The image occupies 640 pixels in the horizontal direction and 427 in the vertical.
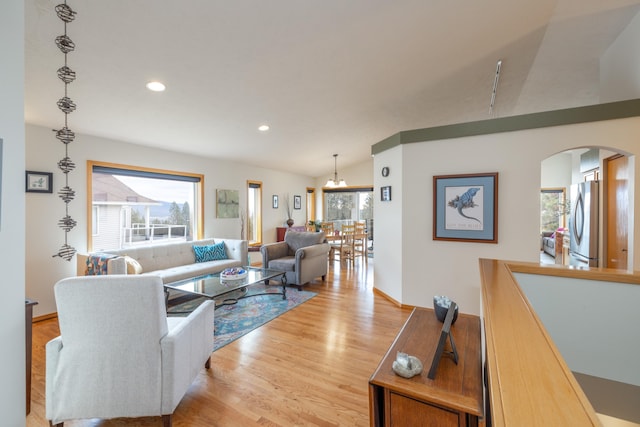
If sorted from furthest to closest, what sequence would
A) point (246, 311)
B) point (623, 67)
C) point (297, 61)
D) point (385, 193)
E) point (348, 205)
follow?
point (348, 205), point (385, 193), point (246, 311), point (623, 67), point (297, 61)

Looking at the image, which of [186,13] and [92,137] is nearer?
[186,13]

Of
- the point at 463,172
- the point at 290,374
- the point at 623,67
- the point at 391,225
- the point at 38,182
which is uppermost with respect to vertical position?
the point at 623,67

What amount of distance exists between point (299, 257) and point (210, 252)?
158 cm

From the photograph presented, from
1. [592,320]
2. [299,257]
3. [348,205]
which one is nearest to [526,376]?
[592,320]

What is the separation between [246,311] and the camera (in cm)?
358

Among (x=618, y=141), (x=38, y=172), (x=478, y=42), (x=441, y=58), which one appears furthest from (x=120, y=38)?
(x=618, y=141)

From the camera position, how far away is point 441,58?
313 cm

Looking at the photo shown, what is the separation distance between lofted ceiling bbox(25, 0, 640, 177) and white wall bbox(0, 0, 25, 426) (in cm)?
80

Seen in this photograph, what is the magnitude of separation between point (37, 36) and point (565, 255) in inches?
329

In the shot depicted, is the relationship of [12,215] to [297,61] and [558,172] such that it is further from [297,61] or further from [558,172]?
[558,172]

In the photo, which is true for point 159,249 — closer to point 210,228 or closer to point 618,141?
point 210,228

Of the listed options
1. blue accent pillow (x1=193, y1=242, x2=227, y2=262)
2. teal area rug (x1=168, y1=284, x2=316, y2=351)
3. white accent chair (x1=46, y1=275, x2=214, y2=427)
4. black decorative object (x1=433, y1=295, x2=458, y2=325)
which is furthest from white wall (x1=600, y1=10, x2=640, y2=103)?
blue accent pillow (x1=193, y1=242, x2=227, y2=262)

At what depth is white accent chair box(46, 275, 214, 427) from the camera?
1.51 m

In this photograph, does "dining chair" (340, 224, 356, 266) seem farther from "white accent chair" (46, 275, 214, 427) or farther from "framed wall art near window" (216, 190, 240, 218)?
Answer: "white accent chair" (46, 275, 214, 427)
